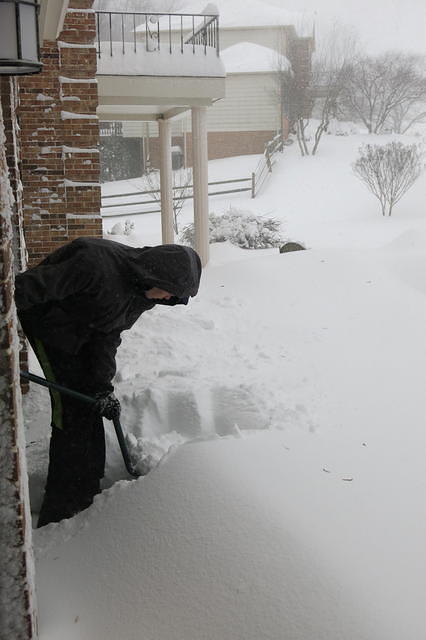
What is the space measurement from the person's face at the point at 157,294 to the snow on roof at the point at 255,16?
3104 cm

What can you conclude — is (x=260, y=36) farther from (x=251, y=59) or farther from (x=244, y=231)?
(x=244, y=231)

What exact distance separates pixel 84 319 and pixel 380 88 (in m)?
32.4

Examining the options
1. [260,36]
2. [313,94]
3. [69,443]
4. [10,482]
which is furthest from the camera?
[260,36]

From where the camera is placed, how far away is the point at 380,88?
33219 millimetres

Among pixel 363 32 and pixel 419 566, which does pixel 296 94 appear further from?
pixel 419 566

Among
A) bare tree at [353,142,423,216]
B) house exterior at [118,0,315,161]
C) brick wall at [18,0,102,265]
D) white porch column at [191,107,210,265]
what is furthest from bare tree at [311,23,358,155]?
brick wall at [18,0,102,265]

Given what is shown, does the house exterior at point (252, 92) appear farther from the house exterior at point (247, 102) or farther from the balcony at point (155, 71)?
the balcony at point (155, 71)

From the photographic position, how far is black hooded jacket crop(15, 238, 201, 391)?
3.41 m

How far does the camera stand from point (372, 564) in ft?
8.86

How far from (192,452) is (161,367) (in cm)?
237

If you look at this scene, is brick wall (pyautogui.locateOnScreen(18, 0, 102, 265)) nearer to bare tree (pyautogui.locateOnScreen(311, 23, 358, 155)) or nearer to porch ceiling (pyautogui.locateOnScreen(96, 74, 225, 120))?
porch ceiling (pyautogui.locateOnScreen(96, 74, 225, 120))

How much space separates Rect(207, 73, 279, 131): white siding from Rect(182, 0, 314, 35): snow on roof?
328 centimetres

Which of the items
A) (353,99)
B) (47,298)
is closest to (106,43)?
(47,298)

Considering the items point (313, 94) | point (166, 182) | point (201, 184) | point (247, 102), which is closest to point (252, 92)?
point (247, 102)
